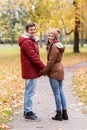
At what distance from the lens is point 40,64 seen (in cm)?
881

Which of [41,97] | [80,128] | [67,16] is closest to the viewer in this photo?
[80,128]

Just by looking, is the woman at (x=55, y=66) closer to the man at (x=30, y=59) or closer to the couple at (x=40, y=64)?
the couple at (x=40, y=64)

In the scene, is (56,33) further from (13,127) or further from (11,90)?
(11,90)

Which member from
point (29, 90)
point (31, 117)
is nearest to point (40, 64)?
point (29, 90)

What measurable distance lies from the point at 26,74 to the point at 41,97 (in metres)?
3.50

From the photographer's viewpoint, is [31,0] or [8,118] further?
[31,0]

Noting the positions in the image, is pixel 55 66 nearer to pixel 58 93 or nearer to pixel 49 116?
pixel 58 93

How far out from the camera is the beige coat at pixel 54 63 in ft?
28.5

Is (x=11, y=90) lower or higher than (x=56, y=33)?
lower

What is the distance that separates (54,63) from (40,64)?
1.00ft

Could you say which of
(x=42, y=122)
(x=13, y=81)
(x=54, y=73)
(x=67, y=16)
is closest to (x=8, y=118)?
(x=42, y=122)

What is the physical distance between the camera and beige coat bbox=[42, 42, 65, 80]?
868cm

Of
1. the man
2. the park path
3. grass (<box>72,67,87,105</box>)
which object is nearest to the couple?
the man

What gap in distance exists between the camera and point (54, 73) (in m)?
8.79
